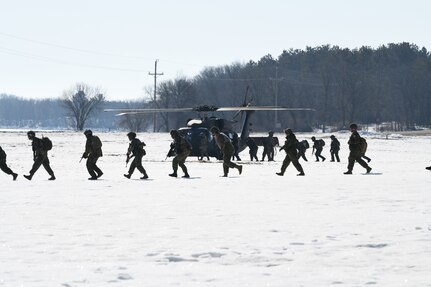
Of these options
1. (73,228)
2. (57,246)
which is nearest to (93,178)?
(73,228)

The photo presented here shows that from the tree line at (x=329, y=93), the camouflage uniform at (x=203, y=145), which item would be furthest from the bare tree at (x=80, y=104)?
the camouflage uniform at (x=203, y=145)

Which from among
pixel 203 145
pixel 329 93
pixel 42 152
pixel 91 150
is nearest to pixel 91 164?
pixel 91 150

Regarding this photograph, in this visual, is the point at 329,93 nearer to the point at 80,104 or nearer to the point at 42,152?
the point at 80,104

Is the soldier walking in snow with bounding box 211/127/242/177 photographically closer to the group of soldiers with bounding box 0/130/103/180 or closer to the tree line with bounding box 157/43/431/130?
the group of soldiers with bounding box 0/130/103/180

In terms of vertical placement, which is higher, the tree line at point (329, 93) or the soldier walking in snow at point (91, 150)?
the tree line at point (329, 93)

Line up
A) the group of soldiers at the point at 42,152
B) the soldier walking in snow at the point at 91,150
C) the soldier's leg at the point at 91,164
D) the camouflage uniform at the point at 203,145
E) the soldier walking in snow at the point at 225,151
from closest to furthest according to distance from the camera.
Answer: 1. the group of soldiers at the point at 42,152
2. the soldier walking in snow at the point at 91,150
3. the soldier's leg at the point at 91,164
4. the soldier walking in snow at the point at 225,151
5. the camouflage uniform at the point at 203,145

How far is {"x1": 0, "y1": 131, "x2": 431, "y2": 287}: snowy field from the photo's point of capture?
8.30 m

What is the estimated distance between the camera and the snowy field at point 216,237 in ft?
27.2

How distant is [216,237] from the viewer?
36.0ft

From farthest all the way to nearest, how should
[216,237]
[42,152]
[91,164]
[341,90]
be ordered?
[341,90], [91,164], [42,152], [216,237]

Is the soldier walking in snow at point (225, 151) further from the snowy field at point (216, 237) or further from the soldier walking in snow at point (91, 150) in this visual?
the snowy field at point (216, 237)

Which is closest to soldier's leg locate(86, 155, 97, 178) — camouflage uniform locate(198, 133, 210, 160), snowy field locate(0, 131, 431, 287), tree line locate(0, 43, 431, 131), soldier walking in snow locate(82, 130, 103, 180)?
soldier walking in snow locate(82, 130, 103, 180)

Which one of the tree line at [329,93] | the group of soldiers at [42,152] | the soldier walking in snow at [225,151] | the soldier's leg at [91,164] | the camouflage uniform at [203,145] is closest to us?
the group of soldiers at [42,152]

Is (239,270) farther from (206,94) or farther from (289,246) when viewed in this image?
(206,94)
